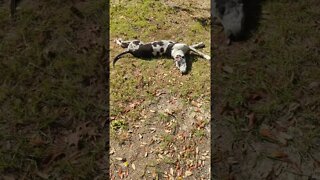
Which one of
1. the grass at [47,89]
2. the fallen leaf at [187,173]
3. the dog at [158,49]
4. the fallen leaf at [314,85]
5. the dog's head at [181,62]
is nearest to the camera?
the fallen leaf at [187,173]

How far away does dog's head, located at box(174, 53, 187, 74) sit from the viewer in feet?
21.8

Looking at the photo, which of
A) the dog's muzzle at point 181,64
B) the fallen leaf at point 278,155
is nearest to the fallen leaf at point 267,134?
the fallen leaf at point 278,155

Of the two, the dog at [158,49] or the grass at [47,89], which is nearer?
the grass at [47,89]

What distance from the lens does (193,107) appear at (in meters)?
6.09

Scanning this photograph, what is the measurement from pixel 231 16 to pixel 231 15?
23 mm

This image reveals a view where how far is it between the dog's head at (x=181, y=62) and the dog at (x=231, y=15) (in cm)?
95

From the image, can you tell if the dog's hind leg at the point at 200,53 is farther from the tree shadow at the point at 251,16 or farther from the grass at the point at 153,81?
the tree shadow at the point at 251,16

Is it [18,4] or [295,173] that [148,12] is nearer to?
[18,4]

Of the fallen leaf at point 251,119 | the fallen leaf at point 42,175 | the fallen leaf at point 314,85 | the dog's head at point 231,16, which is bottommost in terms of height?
the fallen leaf at point 42,175

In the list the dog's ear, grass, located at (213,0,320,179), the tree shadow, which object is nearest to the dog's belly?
the dog's ear

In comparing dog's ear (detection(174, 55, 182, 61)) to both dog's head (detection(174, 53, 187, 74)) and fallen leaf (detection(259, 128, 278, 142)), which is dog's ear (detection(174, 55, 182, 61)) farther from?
fallen leaf (detection(259, 128, 278, 142))

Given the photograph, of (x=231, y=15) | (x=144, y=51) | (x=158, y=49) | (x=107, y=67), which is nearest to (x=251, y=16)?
(x=231, y=15)

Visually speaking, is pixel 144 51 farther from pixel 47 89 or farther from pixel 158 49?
pixel 47 89

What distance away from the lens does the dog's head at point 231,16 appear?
718 centimetres
